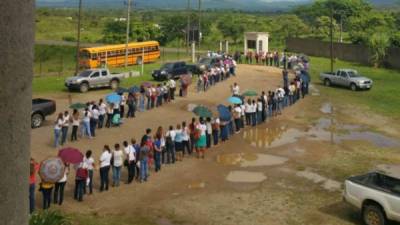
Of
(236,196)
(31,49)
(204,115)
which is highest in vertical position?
(31,49)

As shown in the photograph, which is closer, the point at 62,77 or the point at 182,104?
the point at 182,104

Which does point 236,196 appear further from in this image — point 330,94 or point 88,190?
point 330,94

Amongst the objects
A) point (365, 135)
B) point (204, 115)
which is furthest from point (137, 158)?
point (365, 135)

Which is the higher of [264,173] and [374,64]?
[374,64]

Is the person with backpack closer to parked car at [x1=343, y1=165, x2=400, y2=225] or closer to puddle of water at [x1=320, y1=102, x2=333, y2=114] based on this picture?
Result: parked car at [x1=343, y1=165, x2=400, y2=225]

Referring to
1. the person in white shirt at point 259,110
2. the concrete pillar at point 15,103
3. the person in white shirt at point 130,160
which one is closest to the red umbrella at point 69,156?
the person in white shirt at point 130,160

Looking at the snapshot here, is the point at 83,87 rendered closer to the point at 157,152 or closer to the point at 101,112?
the point at 101,112

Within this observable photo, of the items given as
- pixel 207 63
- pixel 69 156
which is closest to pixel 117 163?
pixel 69 156

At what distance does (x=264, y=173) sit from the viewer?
687 inches

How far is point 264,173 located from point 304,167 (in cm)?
162

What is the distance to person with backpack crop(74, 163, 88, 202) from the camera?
14.2 meters

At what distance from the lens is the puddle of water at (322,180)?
52.1 ft

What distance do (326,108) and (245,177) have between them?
1447 cm

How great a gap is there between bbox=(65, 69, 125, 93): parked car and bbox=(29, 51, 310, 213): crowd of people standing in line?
693 centimetres
